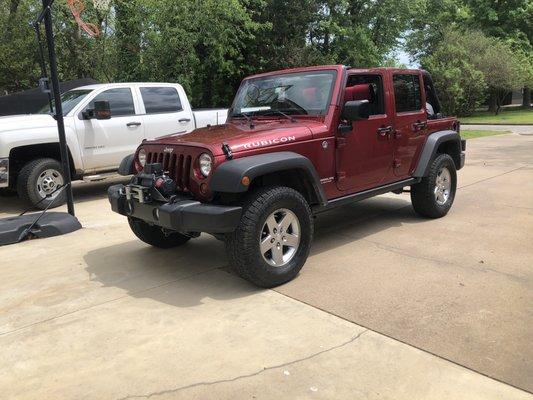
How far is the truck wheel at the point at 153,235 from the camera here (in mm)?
5391

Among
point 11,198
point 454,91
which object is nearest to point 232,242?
point 11,198

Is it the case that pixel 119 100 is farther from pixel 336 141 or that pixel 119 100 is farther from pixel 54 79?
pixel 336 141

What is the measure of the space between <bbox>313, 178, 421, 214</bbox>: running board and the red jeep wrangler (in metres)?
0.01

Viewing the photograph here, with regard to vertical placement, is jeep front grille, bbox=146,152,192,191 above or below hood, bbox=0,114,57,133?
below

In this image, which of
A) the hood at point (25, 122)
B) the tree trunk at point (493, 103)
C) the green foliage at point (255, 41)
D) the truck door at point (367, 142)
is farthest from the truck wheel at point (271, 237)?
the tree trunk at point (493, 103)

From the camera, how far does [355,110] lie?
478cm

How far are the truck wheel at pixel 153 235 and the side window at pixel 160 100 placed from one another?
4088 millimetres

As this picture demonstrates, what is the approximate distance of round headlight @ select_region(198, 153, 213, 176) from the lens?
13.7ft

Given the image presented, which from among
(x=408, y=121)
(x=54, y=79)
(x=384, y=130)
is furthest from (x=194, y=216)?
(x=54, y=79)

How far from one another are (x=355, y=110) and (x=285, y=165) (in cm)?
97

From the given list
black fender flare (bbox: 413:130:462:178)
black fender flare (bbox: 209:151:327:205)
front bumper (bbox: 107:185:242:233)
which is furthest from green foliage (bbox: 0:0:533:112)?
front bumper (bbox: 107:185:242:233)

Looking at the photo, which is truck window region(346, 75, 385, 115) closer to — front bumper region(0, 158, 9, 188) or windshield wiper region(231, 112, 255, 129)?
windshield wiper region(231, 112, 255, 129)

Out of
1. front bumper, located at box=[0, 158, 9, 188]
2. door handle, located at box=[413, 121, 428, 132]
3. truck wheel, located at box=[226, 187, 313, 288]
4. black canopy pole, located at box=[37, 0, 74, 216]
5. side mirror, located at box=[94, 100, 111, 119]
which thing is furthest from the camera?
side mirror, located at box=[94, 100, 111, 119]

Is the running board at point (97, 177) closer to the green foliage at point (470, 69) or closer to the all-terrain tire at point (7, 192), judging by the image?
the all-terrain tire at point (7, 192)
